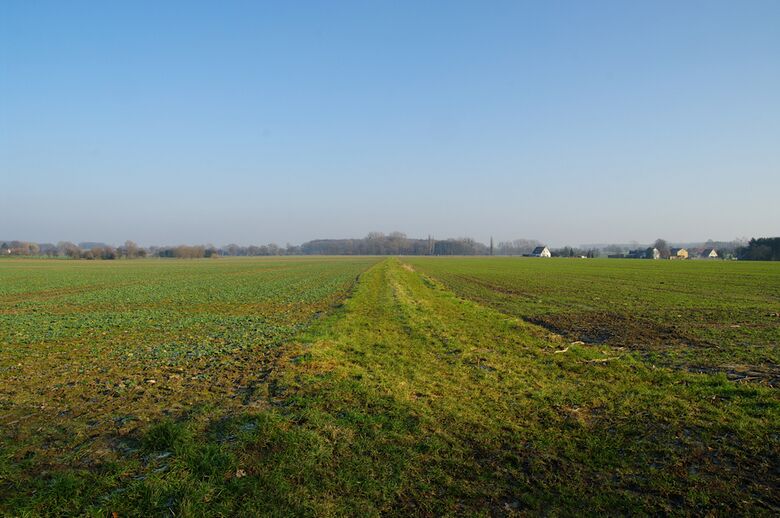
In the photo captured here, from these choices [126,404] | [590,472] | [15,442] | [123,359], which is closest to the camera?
[590,472]

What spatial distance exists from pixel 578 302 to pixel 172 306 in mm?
20881

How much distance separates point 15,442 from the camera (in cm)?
577

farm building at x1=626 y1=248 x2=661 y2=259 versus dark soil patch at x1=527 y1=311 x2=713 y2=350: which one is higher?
farm building at x1=626 y1=248 x2=661 y2=259

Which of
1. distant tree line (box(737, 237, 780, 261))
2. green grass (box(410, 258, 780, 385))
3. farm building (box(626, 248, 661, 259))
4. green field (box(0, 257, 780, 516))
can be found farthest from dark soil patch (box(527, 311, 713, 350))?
farm building (box(626, 248, 661, 259))

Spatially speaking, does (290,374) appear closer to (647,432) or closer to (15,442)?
(15,442)

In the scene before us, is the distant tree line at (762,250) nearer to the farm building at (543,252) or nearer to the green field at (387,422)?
the farm building at (543,252)

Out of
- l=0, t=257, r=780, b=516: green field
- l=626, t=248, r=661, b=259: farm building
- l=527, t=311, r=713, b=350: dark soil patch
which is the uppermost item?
l=626, t=248, r=661, b=259: farm building

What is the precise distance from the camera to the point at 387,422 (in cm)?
653

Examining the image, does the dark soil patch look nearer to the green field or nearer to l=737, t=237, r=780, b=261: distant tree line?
the green field

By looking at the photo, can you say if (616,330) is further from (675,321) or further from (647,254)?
(647,254)

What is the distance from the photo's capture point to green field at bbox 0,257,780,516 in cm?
458

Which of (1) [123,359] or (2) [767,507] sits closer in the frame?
(2) [767,507]

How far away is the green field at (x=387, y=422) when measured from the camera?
4582 millimetres

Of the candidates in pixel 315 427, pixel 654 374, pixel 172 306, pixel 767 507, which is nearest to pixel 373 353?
pixel 315 427
